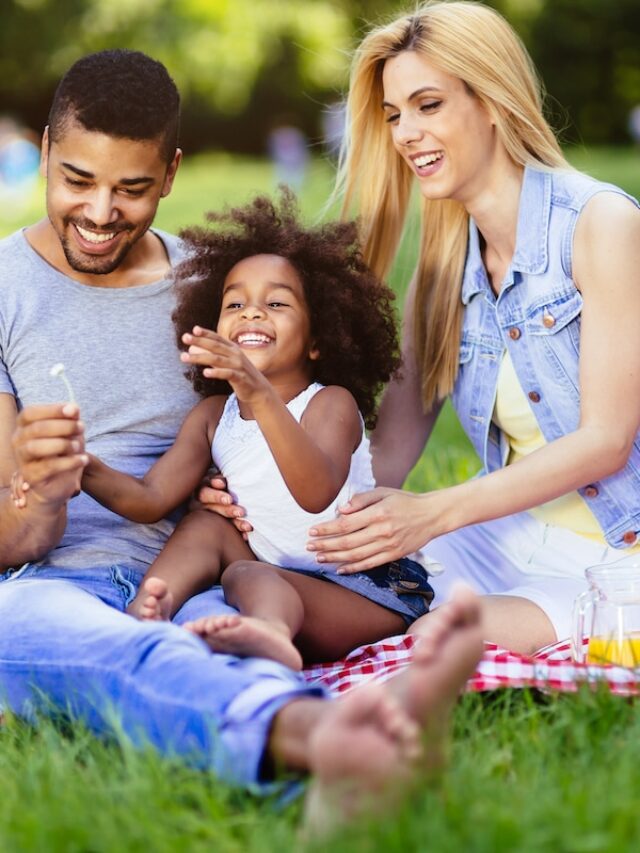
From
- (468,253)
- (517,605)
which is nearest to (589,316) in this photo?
(468,253)

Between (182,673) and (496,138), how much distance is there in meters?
1.76

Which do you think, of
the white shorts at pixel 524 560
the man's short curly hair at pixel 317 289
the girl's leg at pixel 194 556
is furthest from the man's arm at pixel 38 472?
the white shorts at pixel 524 560

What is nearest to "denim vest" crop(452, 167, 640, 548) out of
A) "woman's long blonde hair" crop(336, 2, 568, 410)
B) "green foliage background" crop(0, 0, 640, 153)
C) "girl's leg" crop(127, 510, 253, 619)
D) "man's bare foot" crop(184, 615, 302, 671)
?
"woman's long blonde hair" crop(336, 2, 568, 410)

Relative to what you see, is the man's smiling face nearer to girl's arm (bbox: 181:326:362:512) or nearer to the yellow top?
girl's arm (bbox: 181:326:362:512)

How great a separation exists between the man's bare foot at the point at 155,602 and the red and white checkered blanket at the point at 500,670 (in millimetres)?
424

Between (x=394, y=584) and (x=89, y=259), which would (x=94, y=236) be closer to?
(x=89, y=259)

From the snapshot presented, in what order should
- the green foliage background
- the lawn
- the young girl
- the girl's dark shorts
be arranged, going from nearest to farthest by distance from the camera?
1. the lawn
2. the young girl
3. the girl's dark shorts
4. the green foliage background

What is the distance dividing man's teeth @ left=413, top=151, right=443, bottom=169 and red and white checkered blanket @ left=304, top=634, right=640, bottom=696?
1.20 metres

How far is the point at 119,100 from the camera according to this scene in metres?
3.26

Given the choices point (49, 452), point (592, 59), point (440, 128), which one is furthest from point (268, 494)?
point (592, 59)

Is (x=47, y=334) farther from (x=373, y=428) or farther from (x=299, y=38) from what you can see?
(x=299, y=38)

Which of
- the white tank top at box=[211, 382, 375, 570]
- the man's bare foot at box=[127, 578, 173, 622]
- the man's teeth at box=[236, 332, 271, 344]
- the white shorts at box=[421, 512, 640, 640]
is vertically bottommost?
the white shorts at box=[421, 512, 640, 640]

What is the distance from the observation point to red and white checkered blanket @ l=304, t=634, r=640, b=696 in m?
2.66

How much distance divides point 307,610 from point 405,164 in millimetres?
Result: 1389
